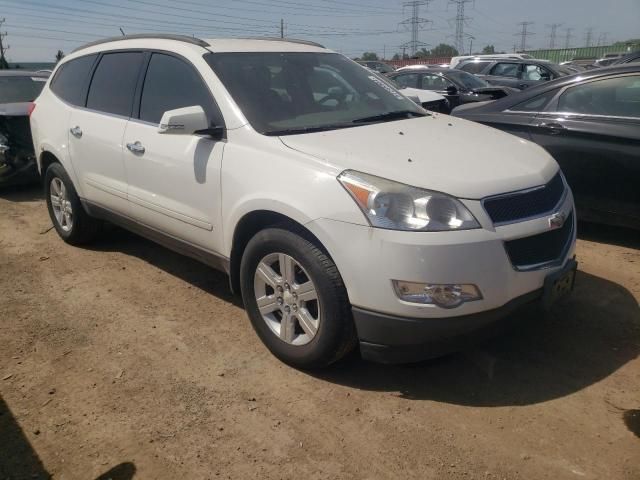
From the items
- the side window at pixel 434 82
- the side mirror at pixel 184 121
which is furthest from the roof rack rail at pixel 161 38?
the side window at pixel 434 82

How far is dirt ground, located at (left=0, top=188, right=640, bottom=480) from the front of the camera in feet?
7.96

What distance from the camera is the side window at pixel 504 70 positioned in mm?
14617

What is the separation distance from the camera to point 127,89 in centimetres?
415

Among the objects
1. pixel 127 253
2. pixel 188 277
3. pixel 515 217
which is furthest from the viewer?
pixel 127 253

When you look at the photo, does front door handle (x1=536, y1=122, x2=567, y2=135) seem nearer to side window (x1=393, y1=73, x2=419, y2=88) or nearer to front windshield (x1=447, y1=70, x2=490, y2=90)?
front windshield (x1=447, y1=70, x2=490, y2=90)

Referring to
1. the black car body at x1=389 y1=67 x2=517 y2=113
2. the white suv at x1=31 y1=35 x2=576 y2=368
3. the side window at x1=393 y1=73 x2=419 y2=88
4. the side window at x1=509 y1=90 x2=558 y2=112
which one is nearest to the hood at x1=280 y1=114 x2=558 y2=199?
the white suv at x1=31 y1=35 x2=576 y2=368

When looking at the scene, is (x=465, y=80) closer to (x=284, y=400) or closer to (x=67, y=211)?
(x=67, y=211)

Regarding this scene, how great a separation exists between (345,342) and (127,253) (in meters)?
2.94

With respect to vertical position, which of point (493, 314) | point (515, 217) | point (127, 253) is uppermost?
point (515, 217)

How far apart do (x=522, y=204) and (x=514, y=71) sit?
43.4 feet

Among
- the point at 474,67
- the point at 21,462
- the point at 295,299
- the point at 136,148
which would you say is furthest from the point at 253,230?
the point at 474,67

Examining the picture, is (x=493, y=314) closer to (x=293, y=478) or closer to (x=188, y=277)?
(x=293, y=478)

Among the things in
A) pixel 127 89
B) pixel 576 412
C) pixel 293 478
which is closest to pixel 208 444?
pixel 293 478

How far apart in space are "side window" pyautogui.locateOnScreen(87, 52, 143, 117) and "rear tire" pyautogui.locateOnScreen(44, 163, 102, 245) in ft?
2.66
